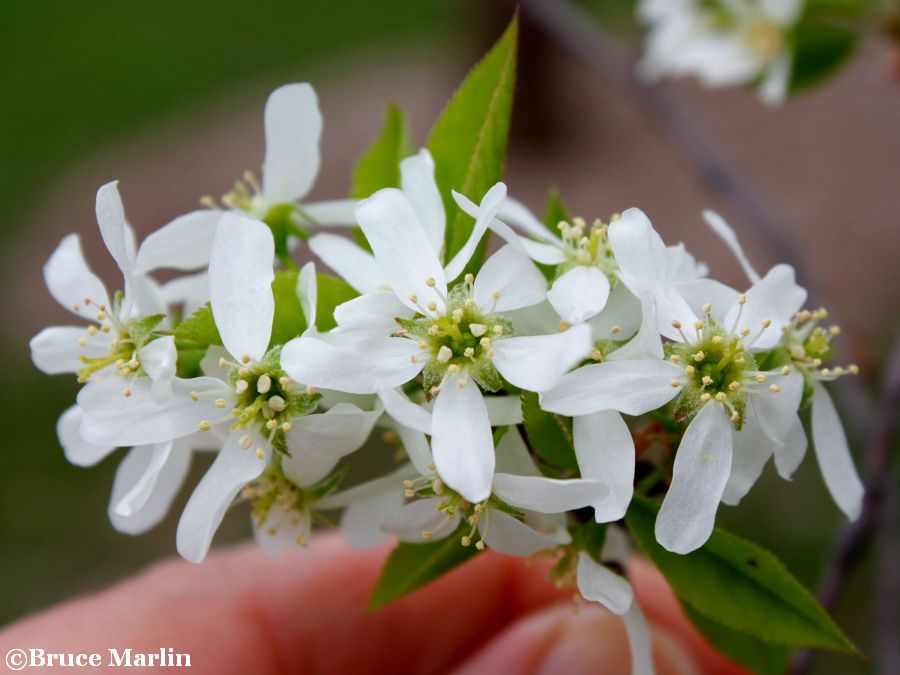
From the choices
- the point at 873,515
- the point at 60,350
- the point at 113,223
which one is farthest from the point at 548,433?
the point at 873,515

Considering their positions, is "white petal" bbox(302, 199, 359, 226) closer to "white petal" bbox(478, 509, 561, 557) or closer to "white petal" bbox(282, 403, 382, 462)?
"white petal" bbox(282, 403, 382, 462)

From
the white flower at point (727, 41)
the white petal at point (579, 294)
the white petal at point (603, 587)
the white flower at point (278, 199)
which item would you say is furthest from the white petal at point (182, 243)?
Result: the white flower at point (727, 41)

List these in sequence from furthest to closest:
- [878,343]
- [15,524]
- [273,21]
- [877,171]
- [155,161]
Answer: [273,21] < [155,161] < [877,171] < [15,524] < [878,343]

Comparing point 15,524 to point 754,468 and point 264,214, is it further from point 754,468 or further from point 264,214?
point 754,468

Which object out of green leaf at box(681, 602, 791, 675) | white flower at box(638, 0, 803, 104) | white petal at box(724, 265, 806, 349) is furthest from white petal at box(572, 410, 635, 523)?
white flower at box(638, 0, 803, 104)

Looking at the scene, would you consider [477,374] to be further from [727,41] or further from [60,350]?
[727,41]

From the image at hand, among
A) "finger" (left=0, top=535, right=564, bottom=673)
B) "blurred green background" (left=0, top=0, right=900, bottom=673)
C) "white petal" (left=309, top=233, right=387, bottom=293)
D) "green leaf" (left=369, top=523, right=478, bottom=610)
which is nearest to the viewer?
"white petal" (left=309, top=233, right=387, bottom=293)

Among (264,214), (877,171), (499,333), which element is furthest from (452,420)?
(877,171)
